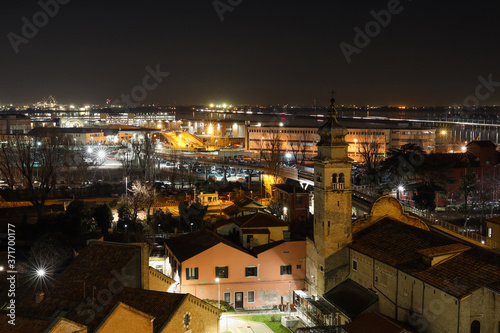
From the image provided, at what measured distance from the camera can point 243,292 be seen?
19.0 meters

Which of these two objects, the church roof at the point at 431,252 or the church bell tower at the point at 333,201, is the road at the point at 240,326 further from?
the church roof at the point at 431,252

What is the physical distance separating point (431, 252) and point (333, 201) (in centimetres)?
433

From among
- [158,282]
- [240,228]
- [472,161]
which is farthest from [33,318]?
[472,161]

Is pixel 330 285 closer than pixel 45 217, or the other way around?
pixel 330 285

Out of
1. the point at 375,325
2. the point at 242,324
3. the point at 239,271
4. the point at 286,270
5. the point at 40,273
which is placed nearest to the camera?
the point at 375,325

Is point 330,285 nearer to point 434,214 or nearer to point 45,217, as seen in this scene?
point 434,214

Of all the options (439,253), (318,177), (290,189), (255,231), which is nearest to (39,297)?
(318,177)

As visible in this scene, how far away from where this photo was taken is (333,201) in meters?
17.8

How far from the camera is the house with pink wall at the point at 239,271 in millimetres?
18562

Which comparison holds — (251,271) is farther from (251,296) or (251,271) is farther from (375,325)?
(375,325)

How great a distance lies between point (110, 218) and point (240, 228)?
28.2 feet

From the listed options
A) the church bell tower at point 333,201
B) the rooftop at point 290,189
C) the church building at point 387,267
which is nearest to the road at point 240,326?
the church building at point 387,267

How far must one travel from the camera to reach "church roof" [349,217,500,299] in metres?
12.8

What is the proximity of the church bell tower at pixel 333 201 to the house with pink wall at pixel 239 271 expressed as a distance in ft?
6.20
